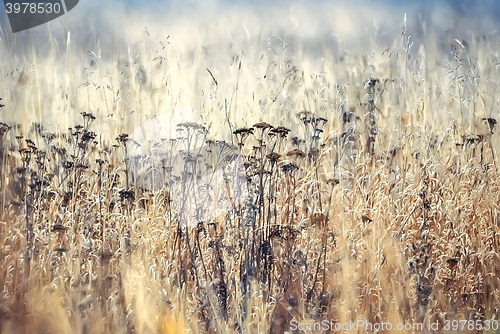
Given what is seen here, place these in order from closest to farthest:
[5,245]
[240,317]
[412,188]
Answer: [240,317]
[5,245]
[412,188]

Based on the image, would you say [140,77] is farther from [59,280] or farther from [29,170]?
[59,280]

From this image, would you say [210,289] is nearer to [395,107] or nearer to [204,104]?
[204,104]

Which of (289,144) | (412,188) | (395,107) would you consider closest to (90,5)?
(289,144)

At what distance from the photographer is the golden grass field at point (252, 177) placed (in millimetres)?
2002

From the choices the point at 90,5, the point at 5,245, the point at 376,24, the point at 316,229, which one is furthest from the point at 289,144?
the point at 5,245

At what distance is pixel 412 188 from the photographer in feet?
7.29

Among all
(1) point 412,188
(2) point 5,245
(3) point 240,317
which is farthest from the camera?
(1) point 412,188

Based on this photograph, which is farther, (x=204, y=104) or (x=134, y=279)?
(x=204, y=104)

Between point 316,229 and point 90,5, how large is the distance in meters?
1.55

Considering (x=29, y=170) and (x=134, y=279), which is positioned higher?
(x=29, y=170)

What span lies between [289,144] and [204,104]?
465 millimetres

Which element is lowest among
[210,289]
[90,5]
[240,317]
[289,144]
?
[240,317]

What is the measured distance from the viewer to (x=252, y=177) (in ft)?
6.70

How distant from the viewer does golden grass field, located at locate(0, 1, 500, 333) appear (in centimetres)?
200
